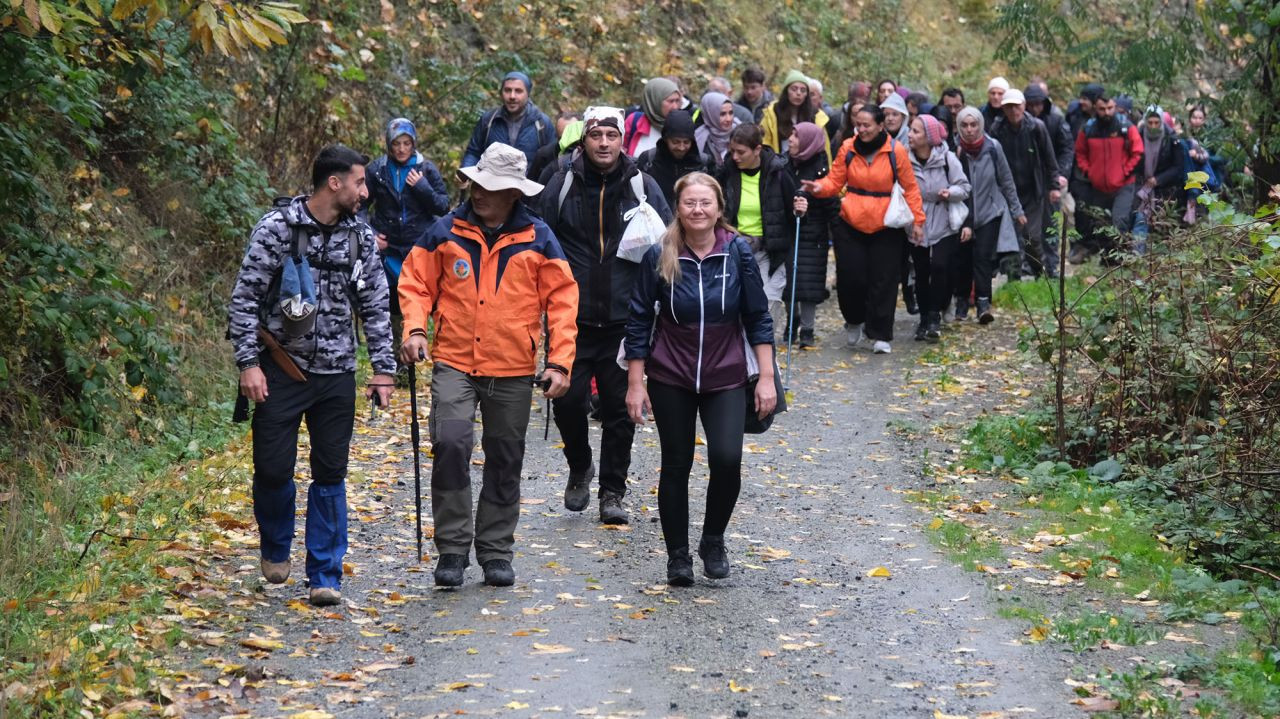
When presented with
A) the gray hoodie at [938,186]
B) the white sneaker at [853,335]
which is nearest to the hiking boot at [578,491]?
the white sneaker at [853,335]

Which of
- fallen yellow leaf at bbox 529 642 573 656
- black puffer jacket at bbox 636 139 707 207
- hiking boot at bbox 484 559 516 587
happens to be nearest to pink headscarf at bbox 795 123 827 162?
black puffer jacket at bbox 636 139 707 207

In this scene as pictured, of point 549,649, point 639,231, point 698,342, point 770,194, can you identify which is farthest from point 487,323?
point 770,194

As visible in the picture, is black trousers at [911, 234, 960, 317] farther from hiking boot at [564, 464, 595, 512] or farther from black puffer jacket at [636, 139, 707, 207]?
hiking boot at [564, 464, 595, 512]

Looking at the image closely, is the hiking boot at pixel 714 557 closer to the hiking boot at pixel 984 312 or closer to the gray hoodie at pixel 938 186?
the gray hoodie at pixel 938 186

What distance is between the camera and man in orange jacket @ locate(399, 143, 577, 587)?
7.54m

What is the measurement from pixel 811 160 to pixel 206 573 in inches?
341

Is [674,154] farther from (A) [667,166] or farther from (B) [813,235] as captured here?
(B) [813,235]

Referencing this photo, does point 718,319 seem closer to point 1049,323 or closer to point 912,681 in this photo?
point 912,681

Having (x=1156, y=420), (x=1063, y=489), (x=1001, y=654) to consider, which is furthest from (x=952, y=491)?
(x=1001, y=654)

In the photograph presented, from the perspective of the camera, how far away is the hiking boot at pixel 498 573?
777cm

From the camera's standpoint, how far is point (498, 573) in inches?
306

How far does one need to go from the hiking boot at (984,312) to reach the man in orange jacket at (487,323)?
33.1 ft

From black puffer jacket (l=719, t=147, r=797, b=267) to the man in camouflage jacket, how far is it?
20.4 feet

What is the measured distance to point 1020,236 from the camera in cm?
1830
